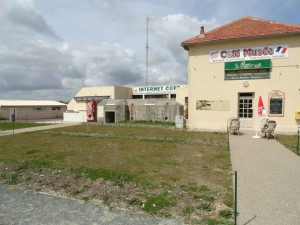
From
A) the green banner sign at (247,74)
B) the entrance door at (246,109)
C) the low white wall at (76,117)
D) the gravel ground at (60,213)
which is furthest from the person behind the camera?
the low white wall at (76,117)

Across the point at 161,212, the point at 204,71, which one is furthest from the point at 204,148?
the point at 204,71

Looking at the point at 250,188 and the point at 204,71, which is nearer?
the point at 250,188

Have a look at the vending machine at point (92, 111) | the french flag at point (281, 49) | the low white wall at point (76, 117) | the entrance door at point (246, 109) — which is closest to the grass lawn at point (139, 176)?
the entrance door at point (246, 109)

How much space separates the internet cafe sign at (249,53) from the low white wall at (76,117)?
63.4 feet

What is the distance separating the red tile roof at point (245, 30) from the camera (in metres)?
17.5

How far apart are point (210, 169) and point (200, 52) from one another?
45.6 feet

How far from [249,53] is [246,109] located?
4.27 m

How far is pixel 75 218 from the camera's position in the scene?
4785mm

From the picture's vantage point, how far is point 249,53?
60.5 feet

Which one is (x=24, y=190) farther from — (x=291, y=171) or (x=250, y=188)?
(x=291, y=171)

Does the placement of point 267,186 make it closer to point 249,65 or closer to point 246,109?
point 246,109

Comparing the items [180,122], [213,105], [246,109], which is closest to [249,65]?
[246,109]

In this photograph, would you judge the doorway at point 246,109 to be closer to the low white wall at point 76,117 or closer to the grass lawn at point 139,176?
the grass lawn at point 139,176

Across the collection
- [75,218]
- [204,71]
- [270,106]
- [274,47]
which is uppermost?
[274,47]
